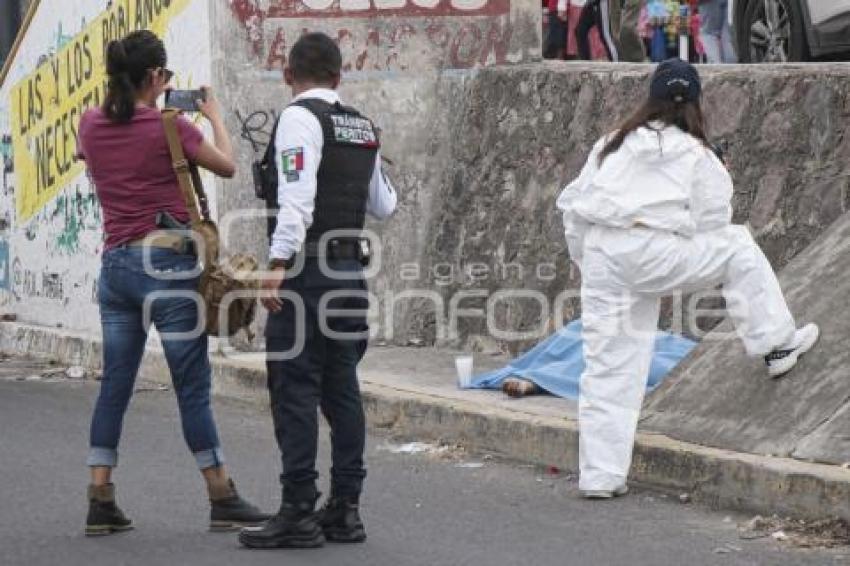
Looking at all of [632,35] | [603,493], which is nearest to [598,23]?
[632,35]

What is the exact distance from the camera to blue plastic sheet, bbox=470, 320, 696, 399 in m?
9.66

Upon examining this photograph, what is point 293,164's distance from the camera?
6816 mm

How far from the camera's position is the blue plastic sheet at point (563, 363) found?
966 centimetres

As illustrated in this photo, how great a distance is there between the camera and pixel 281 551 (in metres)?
6.96

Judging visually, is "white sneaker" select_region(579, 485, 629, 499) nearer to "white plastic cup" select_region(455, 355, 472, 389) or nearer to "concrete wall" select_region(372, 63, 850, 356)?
"white plastic cup" select_region(455, 355, 472, 389)

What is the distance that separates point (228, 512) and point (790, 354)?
2.52 meters

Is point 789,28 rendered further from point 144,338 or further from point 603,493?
point 144,338

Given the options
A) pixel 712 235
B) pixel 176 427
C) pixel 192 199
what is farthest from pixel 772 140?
pixel 192 199

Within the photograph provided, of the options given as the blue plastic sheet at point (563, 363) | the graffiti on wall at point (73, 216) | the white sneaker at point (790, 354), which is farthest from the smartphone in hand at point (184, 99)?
the graffiti on wall at point (73, 216)

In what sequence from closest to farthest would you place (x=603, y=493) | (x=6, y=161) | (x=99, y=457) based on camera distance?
(x=99, y=457), (x=603, y=493), (x=6, y=161)

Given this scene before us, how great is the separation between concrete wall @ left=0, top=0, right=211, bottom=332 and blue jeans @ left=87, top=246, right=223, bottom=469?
17.2ft

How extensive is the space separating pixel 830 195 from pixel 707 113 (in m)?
1.09

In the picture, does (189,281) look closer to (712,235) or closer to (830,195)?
(712,235)

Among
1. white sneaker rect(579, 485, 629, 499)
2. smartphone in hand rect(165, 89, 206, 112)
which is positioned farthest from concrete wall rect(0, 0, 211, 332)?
white sneaker rect(579, 485, 629, 499)
